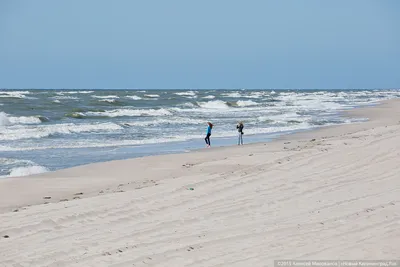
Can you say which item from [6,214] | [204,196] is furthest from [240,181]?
[6,214]

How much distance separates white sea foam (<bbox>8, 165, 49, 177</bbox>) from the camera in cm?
1201

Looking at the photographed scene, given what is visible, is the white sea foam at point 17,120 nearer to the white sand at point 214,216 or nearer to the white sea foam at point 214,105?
the white sand at point 214,216

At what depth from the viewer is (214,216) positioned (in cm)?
678

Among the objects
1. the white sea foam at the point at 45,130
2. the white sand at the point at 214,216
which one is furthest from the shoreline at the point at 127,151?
the white sea foam at the point at 45,130

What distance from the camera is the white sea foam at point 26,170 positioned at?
1201 centimetres

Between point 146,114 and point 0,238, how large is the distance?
33.2 metres

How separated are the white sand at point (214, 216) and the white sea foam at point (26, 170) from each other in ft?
3.29

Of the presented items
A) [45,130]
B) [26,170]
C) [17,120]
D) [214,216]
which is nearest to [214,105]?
[17,120]

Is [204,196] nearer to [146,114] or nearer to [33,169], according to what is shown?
[33,169]

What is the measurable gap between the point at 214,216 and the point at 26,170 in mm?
6730

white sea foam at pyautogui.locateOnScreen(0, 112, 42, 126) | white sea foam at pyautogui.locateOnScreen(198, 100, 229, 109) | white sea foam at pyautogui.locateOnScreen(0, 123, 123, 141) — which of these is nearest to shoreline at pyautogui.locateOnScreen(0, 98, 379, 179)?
white sea foam at pyautogui.locateOnScreen(0, 123, 123, 141)

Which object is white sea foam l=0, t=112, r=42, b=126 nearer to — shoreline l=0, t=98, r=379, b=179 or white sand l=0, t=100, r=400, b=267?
shoreline l=0, t=98, r=379, b=179

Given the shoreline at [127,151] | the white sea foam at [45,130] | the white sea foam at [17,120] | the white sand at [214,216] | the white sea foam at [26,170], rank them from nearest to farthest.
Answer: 1. the white sand at [214,216]
2. the white sea foam at [26,170]
3. the shoreline at [127,151]
4. the white sea foam at [45,130]
5. the white sea foam at [17,120]

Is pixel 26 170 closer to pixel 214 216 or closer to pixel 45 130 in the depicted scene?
pixel 214 216
